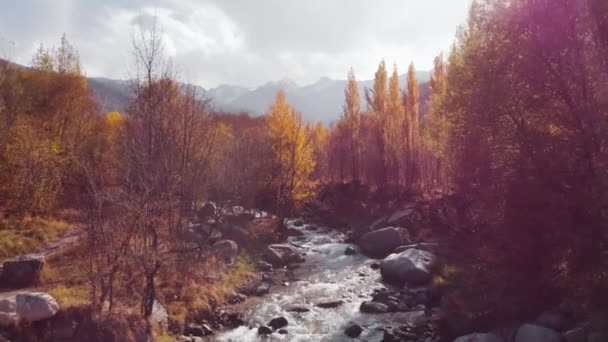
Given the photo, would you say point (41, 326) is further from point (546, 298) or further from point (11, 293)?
point (546, 298)

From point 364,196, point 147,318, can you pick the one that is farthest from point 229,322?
point 364,196

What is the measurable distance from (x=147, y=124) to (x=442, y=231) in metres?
19.4

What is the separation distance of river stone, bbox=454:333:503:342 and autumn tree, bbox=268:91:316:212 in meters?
18.8

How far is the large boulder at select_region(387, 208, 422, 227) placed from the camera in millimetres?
29500

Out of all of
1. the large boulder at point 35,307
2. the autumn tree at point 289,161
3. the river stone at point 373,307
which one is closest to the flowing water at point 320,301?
the river stone at point 373,307

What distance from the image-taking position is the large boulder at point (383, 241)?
2514 cm

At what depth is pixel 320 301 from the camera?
17000mm

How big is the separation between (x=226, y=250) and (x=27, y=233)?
9.00 metres

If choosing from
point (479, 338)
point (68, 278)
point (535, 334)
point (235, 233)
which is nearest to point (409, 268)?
point (479, 338)

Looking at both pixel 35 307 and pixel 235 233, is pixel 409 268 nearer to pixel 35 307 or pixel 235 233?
pixel 235 233

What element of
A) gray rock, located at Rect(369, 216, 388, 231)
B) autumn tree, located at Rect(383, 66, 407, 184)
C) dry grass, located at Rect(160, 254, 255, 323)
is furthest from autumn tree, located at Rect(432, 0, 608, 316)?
autumn tree, located at Rect(383, 66, 407, 184)

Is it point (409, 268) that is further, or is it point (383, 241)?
point (383, 241)

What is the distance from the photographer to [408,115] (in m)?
39.3

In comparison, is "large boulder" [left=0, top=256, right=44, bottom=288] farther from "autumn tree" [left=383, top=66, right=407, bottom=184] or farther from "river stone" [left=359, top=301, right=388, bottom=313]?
"autumn tree" [left=383, top=66, right=407, bottom=184]
